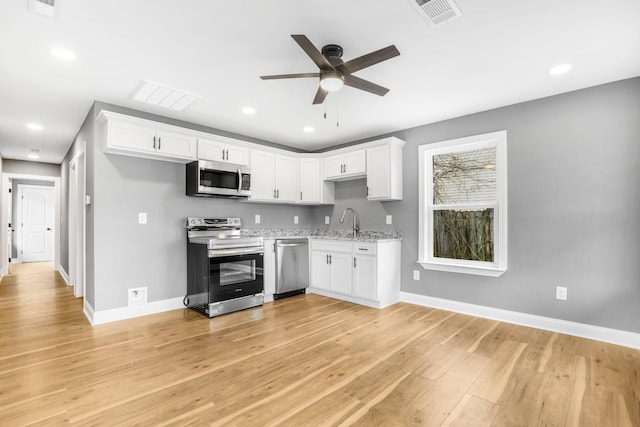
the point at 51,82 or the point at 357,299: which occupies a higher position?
the point at 51,82

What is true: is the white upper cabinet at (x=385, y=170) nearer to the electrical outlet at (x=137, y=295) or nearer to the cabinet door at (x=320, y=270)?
the cabinet door at (x=320, y=270)

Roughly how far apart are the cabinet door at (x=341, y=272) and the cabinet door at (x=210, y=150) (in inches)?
81.7

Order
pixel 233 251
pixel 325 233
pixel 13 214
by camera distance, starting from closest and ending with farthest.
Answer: pixel 233 251 → pixel 325 233 → pixel 13 214

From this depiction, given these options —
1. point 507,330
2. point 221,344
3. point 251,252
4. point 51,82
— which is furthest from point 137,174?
point 507,330

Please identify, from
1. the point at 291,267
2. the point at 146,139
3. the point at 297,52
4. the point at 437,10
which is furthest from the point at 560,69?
the point at 146,139

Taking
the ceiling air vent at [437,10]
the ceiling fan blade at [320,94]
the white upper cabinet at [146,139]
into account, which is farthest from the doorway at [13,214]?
the ceiling air vent at [437,10]

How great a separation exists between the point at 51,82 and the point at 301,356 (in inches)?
135

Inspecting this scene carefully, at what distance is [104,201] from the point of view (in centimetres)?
341

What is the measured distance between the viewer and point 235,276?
3.86 metres

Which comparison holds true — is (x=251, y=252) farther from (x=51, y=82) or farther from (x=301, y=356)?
(x=51, y=82)

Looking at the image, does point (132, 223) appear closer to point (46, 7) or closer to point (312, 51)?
point (46, 7)

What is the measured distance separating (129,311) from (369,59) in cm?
363

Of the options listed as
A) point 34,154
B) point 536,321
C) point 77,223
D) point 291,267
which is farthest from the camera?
point 34,154

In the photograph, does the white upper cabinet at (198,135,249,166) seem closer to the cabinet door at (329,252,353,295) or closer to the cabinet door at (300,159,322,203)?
the cabinet door at (300,159,322,203)
